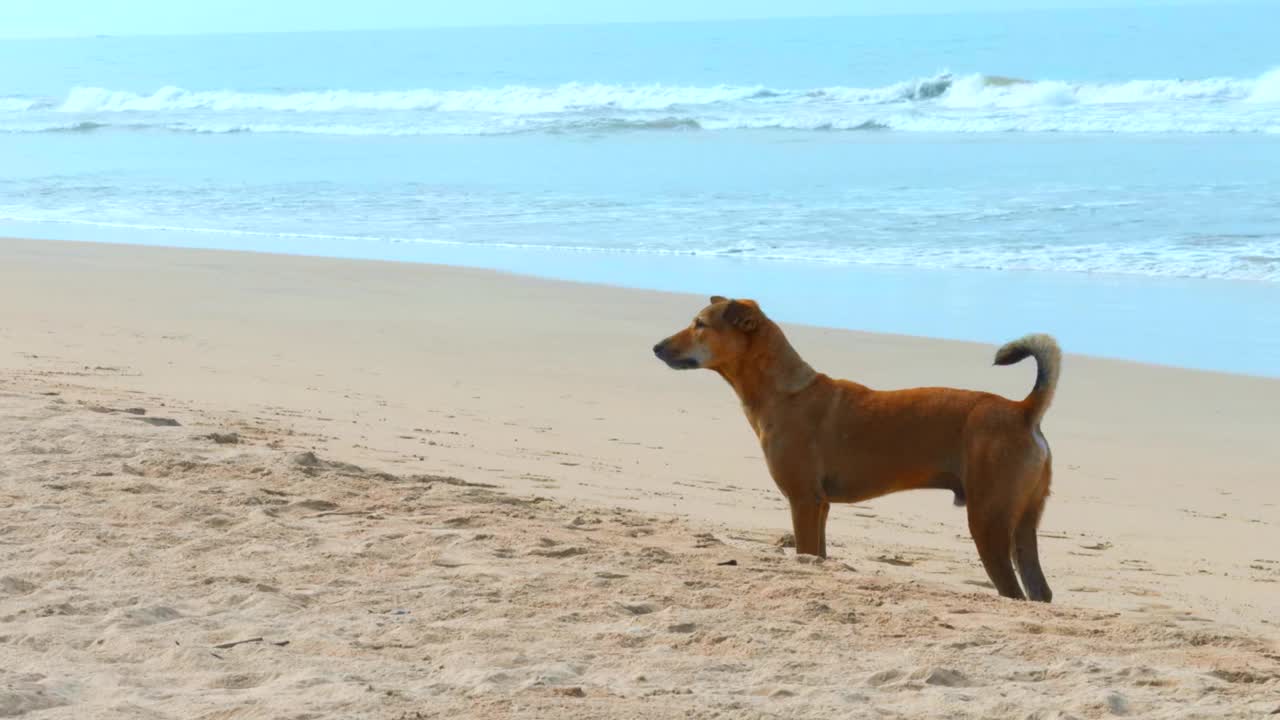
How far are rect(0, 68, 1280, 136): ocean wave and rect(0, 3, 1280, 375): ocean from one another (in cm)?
19

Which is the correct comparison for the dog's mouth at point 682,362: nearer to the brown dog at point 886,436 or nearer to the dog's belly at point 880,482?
the brown dog at point 886,436

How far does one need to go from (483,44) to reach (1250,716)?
3878 inches

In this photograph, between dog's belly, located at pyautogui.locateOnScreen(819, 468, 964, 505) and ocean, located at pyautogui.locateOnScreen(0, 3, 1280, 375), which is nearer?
dog's belly, located at pyautogui.locateOnScreen(819, 468, 964, 505)

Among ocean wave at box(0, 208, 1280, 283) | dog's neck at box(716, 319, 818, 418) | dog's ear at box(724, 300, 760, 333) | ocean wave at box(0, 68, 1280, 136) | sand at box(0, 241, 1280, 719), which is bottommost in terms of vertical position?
sand at box(0, 241, 1280, 719)

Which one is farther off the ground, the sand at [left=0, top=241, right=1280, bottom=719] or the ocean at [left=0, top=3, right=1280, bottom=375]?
the ocean at [left=0, top=3, right=1280, bottom=375]

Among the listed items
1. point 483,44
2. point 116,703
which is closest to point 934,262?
point 116,703

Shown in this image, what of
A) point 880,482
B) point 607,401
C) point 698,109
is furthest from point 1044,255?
point 698,109

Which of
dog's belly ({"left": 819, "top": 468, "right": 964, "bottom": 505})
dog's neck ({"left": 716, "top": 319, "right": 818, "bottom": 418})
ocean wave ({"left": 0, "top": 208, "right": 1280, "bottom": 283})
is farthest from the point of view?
ocean wave ({"left": 0, "top": 208, "right": 1280, "bottom": 283})

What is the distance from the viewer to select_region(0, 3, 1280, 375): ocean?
46.6 ft

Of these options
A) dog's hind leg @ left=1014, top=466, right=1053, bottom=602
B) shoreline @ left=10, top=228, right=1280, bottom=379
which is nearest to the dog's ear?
dog's hind leg @ left=1014, top=466, right=1053, bottom=602

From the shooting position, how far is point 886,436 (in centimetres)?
578

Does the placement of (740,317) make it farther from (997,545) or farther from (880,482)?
(997,545)

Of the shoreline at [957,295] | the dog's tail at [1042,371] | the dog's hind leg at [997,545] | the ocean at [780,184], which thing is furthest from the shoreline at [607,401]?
the ocean at [780,184]

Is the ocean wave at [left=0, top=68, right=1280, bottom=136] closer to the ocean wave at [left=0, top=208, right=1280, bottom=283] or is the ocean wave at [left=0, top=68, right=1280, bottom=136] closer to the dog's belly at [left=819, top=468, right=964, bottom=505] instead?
the ocean wave at [left=0, top=208, right=1280, bottom=283]
